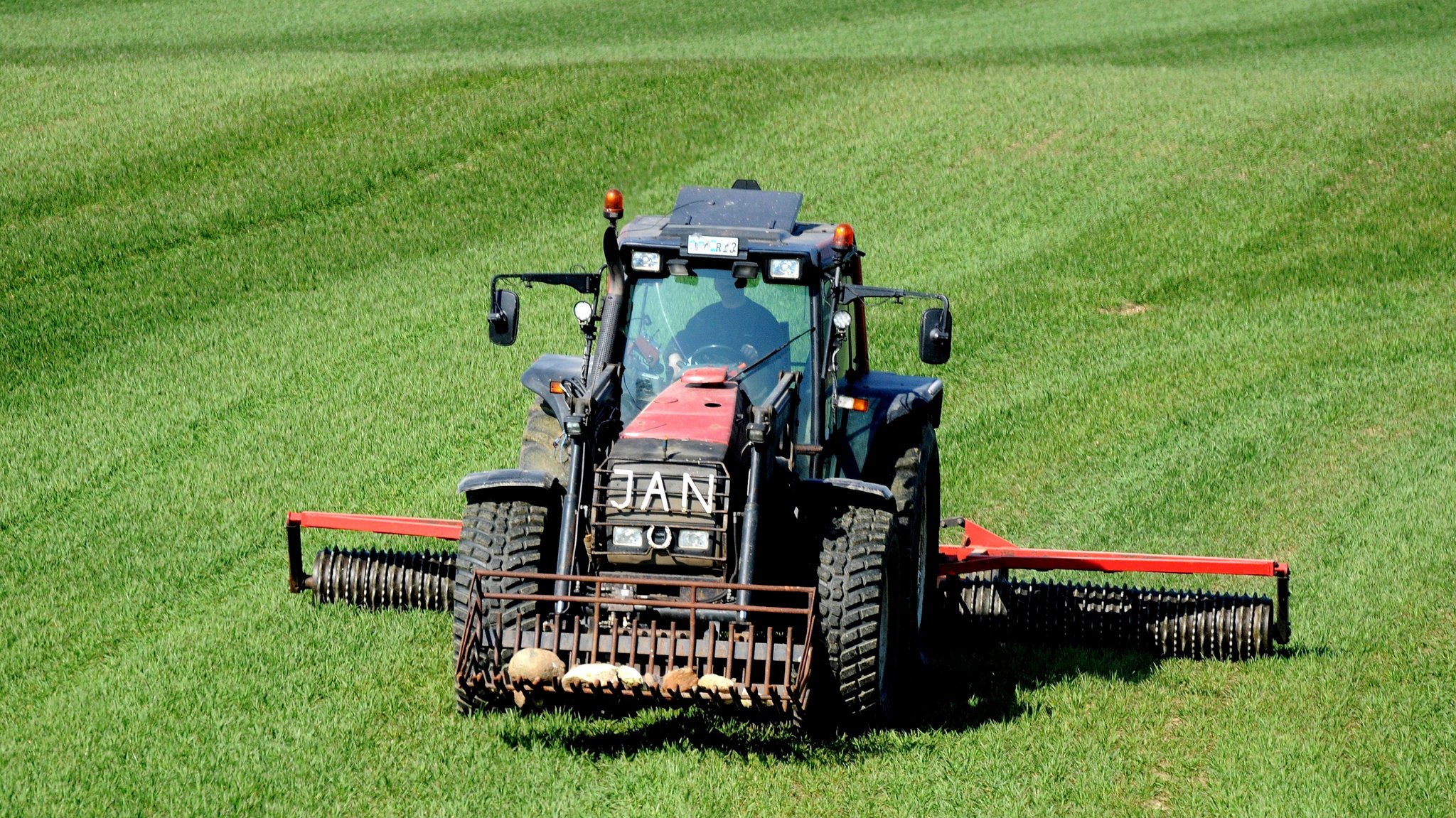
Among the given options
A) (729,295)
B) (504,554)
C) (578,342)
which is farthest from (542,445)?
(578,342)

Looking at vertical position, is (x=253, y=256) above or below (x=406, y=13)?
below

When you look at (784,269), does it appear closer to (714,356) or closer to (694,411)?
(714,356)

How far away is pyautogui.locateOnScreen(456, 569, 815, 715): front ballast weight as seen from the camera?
264 inches

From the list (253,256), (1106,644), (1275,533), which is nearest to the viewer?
(1106,644)

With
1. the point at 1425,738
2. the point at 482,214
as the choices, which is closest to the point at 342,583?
the point at 1425,738

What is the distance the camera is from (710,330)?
8.33 metres

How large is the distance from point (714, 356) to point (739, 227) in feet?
2.23

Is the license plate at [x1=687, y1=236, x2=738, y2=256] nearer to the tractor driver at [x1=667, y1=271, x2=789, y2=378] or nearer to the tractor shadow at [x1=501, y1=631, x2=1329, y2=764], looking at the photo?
the tractor driver at [x1=667, y1=271, x2=789, y2=378]

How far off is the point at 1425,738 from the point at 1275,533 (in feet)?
12.0

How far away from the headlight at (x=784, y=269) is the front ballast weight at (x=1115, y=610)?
6.52ft

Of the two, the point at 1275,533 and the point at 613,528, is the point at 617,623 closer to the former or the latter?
the point at 613,528

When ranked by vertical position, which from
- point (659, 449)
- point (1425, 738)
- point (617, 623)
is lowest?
point (1425, 738)

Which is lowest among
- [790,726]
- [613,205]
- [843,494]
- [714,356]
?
[790,726]

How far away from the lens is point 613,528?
23.5 ft
